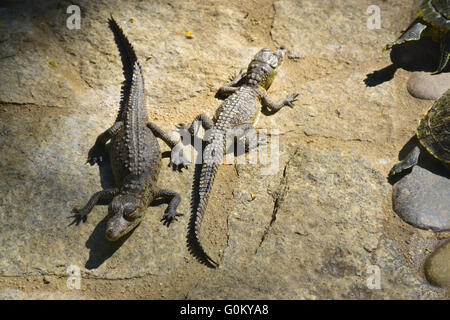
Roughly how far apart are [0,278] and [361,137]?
16.3ft

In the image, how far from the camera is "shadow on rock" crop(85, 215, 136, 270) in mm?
4418

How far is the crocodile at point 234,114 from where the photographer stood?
4789 millimetres

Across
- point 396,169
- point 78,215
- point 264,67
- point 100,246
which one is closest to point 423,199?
point 396,169

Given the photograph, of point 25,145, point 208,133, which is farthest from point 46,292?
point 208,133

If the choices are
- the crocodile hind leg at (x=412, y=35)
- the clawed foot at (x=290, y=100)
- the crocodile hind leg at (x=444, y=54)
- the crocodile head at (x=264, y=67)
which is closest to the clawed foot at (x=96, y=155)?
the crocodile head at (x=264, y=67)

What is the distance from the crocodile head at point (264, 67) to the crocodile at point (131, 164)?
1.77 meters

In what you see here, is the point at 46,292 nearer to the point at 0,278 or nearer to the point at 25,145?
the point at 0,278

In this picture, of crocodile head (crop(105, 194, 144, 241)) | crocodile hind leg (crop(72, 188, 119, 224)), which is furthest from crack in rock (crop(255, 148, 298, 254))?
crocodile hind leg (crop(72, 188, 119, 224))

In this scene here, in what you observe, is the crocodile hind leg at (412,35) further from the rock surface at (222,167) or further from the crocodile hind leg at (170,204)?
the crocodile hind leg at (170,204)

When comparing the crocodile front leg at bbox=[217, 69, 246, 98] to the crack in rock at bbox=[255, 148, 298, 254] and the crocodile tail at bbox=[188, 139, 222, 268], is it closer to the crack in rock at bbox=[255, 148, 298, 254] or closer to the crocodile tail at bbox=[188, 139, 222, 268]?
the crocodile tail at bbox=[188, 139, 222, 268]

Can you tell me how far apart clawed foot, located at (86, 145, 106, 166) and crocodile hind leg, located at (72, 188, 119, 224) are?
54 centimetres

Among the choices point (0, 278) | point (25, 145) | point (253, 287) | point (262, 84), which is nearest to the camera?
point (253, 287)

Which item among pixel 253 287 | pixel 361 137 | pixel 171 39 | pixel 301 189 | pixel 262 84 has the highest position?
pixel 171 39

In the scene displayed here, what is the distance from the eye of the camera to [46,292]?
13.9 feet
